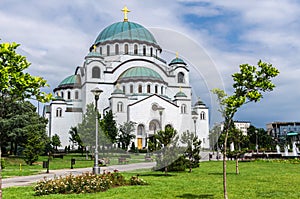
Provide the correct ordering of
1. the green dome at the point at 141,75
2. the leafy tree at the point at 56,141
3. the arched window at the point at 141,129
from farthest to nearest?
the green dome at the point at 141,75
the leafy tree at the point at 56,141
the arched window at the point at 141,129

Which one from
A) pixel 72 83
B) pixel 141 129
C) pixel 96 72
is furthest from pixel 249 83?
pixel 72 83

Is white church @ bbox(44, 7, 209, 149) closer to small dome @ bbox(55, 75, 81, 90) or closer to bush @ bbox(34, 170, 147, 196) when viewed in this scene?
small dome @ bbox(55, 75, 81, 90)

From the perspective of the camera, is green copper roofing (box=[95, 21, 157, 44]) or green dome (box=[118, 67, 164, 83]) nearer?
green dome (box=[118, 67, 164, 83])

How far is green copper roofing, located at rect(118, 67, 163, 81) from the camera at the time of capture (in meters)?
58.9

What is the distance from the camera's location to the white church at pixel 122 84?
55719 mm

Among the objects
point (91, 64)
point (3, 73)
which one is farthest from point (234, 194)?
point (91, 64)

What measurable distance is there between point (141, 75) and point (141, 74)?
29cm

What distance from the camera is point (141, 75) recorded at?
58938 mm

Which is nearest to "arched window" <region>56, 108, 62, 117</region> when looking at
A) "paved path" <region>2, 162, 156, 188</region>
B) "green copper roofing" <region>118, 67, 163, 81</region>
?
"green copper roofing" <region>118, 67, 163, 81</region>

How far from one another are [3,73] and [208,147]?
23.7 metres

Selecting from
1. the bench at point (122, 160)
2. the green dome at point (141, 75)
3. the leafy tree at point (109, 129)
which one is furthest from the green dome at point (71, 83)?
the bench at point (122, 160)

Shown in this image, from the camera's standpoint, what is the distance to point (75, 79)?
7006 centimetres

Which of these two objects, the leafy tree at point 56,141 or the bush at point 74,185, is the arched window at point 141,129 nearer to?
the leafy tree at point 56,141

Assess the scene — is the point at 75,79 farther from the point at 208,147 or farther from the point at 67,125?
the point at 208,147
